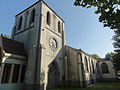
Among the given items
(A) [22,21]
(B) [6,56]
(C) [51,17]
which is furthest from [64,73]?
(A) [22,21]

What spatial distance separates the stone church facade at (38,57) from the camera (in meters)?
10.2

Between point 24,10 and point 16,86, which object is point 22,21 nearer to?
point 24,10

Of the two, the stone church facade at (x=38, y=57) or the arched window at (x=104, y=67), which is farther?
the arched window at (x=104, y=67)

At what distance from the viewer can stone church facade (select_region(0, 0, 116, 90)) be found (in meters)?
10.2

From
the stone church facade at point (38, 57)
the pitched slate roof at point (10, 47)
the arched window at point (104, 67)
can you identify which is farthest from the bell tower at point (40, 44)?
the arched window at point (104, 67)

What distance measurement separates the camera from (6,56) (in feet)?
32.4

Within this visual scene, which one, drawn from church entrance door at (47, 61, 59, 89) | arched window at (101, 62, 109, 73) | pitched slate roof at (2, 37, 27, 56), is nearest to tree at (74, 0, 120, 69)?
pitched slate roof at (2, 37, 27, 56)

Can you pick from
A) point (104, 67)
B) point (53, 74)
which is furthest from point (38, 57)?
point (104, 67)

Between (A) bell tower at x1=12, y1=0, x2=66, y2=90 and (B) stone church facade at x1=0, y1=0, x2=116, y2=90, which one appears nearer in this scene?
(B) stone church facade at x1=0, y1=0, x2=116, y2=90

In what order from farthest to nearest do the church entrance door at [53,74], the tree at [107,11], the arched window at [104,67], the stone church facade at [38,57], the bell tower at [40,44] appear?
the arched window at [104,67] < the church entrance door at [53,74] < the bell tower at [40,44] < the stone church facade at [38,57] < the tree at [107,11]

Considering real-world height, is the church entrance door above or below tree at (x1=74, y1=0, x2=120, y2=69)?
below

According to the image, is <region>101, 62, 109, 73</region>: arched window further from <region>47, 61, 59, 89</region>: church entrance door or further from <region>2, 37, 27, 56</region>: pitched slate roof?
<region>2, 37, 27, 56</region>: pitched slate roof

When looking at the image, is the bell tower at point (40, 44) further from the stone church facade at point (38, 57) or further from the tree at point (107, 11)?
the tree at point (107, 11)

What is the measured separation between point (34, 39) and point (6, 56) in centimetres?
441
